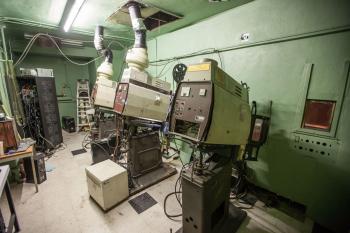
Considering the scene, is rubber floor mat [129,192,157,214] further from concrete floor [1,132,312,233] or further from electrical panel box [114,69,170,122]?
electrical panel box [114,69,170,122]

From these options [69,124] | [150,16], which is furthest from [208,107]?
[69,124]

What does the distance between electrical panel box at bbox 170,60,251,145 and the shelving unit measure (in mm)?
5770

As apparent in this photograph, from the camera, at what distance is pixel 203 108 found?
128 centimetres

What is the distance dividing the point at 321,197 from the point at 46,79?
599cm

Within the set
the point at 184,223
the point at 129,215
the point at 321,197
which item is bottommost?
the point at 129,215

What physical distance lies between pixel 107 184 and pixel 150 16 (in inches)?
116

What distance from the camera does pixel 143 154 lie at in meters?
2.88

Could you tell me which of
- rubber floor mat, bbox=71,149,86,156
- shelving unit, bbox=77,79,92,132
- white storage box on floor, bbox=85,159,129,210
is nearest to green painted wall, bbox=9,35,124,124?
shelving unit, bbox=77,79,92,132

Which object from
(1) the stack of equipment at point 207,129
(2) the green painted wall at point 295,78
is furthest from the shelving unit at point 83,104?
(1) the stack of equipment at point 207,129

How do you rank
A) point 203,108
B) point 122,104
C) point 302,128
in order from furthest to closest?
point 122,104 → point 302,128 → point 203,108

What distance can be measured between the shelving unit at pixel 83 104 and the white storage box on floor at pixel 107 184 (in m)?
4.48

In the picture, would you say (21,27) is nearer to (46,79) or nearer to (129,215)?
(46,79)

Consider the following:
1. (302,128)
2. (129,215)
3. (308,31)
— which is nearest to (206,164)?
(129,215)

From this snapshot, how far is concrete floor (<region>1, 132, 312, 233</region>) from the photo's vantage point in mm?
1950
